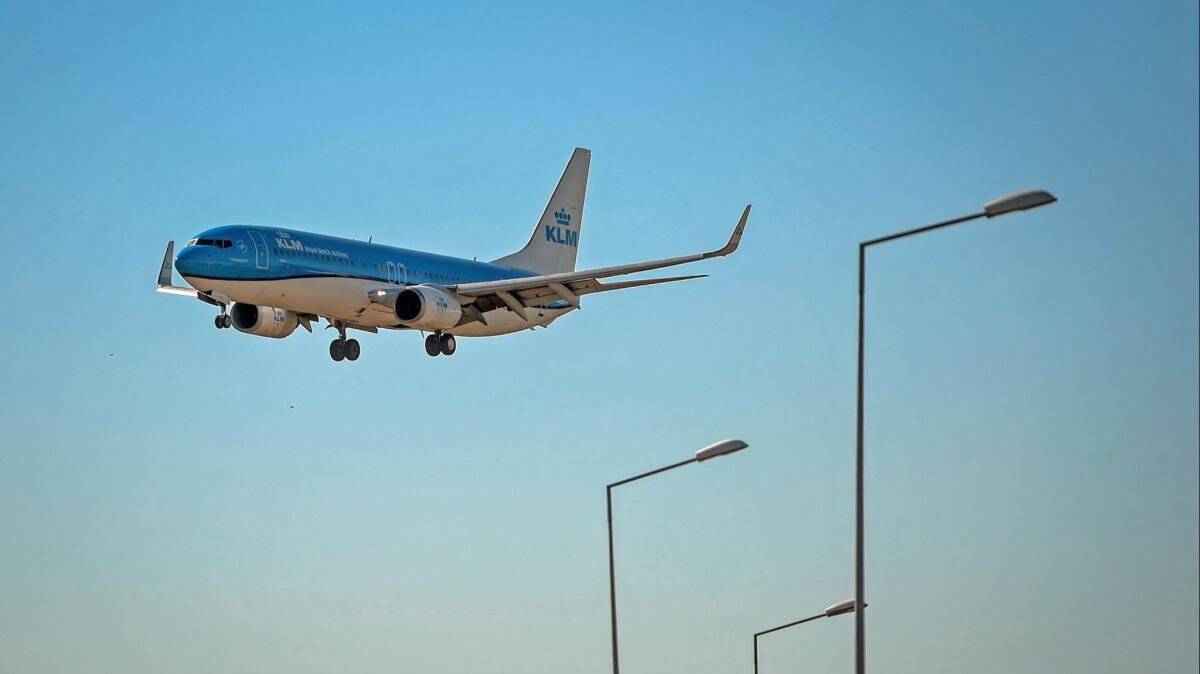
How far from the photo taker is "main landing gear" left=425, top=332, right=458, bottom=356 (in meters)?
65.4

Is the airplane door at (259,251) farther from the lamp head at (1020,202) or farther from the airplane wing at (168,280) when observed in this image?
the lamp head at (1020,202)

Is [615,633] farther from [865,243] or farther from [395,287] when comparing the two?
[395,287]

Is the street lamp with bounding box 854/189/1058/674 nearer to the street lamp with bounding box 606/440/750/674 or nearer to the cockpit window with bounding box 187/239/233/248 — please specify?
the street lamp with bounding box 606/440/750/674

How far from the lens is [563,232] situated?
83250mm

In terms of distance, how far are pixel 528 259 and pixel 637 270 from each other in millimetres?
18843

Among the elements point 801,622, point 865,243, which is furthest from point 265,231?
point 865,243

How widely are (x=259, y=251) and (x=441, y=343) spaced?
10.7m

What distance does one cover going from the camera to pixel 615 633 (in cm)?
3647

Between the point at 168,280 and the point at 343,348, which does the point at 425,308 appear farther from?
the point at 168,280

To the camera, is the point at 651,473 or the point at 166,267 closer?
the point at 651,473

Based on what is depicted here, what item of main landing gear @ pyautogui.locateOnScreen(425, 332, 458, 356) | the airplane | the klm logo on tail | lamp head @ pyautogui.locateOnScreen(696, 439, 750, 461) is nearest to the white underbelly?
the airplane

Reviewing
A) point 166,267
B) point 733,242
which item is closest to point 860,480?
point 733,242

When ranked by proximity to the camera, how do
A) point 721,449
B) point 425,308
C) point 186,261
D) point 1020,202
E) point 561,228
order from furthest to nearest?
point 561,228, point 425,308, point 186,261, point 721,449, point 1020,202

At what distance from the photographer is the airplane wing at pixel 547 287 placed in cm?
6172
